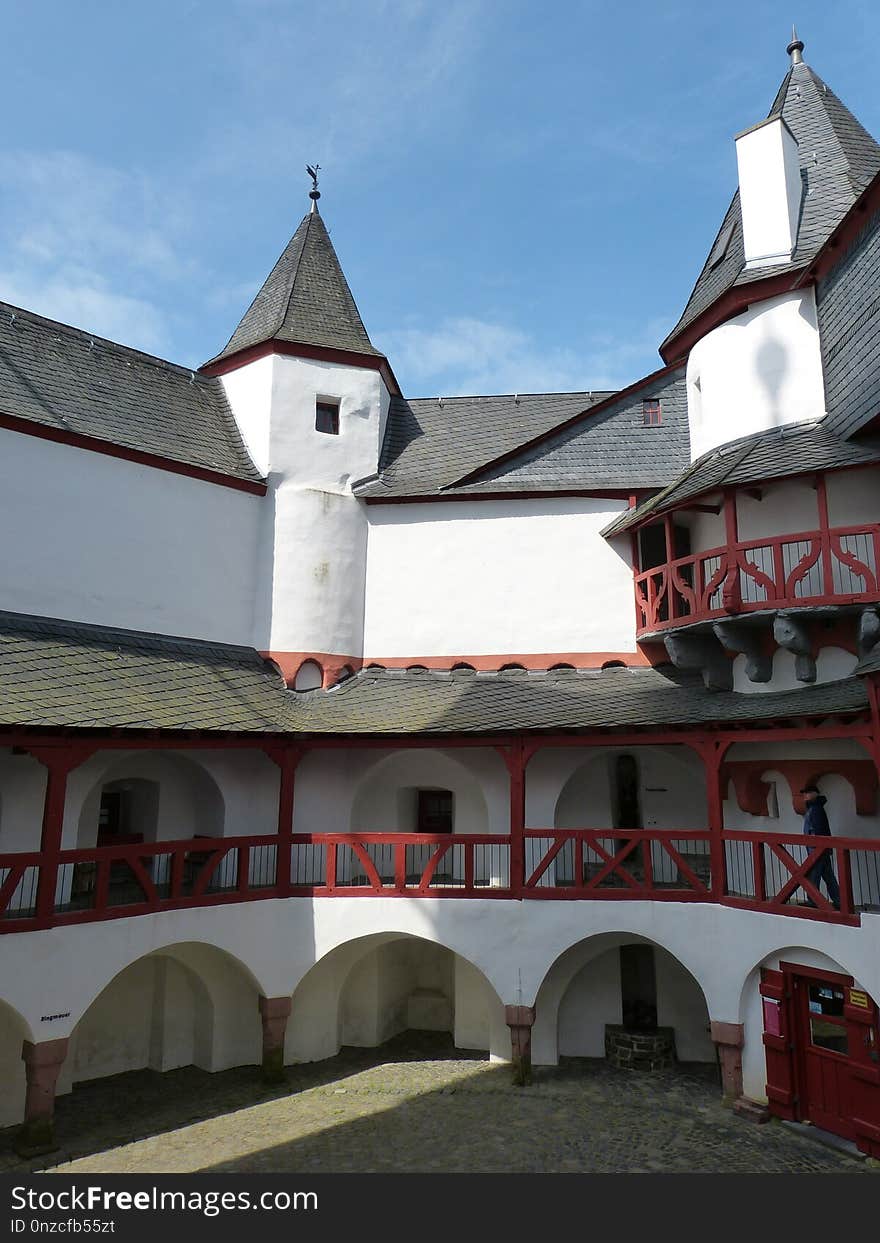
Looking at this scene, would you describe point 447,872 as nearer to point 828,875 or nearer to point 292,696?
point 292,696

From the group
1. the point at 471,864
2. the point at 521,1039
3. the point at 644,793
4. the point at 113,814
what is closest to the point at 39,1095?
the point at 113,814

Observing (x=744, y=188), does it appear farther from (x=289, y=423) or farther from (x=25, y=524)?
(x=25, y=524)

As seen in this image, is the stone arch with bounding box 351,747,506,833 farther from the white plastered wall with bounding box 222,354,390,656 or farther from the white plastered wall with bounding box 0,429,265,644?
the white plastered wall with bounding box 0,429,265,644

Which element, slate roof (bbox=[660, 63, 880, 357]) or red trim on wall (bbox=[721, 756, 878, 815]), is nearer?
red trim on wall (bbox=[721, 756, 878, 815])

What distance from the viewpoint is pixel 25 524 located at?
12.7 meters

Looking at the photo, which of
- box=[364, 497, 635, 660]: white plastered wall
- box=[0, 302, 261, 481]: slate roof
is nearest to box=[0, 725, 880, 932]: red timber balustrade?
box=[364, 497, 635, 660]: white plastered wall

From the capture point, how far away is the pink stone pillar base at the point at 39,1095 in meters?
10.1

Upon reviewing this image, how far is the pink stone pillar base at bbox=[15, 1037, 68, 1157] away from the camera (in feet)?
33.2

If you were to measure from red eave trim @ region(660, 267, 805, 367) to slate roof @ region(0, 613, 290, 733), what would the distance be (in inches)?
352

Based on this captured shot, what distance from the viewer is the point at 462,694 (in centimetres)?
1415

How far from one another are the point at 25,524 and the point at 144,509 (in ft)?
6.34
